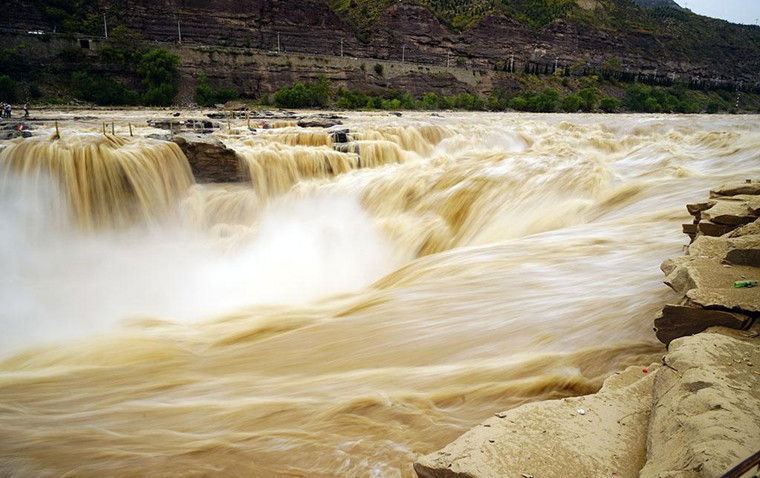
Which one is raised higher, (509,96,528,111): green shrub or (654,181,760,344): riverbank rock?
(509,96,528,111): green shrub

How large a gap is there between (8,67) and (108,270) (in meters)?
42.6

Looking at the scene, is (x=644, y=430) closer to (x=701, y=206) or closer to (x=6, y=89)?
(x=701, y=206)

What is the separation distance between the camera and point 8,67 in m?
38.3

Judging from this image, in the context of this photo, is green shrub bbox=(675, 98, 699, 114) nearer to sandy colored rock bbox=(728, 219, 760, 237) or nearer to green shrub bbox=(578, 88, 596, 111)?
green shrub bbox=(578, 88, 596, 111)

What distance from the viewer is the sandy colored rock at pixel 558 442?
198cm

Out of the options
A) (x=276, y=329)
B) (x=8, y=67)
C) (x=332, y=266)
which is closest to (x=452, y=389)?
(x=276, y=329)

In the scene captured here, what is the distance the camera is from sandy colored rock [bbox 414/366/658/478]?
77.8 inches

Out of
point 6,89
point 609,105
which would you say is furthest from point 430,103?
point 6,89

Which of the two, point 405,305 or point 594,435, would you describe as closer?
point 594,435

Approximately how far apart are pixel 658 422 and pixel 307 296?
524 cm

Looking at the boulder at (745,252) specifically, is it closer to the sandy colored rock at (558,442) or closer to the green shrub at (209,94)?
the sandy colored rock at (558,442)

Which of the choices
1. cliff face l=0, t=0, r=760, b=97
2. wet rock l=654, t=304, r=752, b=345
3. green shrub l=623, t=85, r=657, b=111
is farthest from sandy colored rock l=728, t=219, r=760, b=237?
green shrub l=623, t=85, r=657, b=111

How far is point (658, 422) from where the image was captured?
204 cm

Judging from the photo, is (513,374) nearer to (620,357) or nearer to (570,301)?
(620,357)
